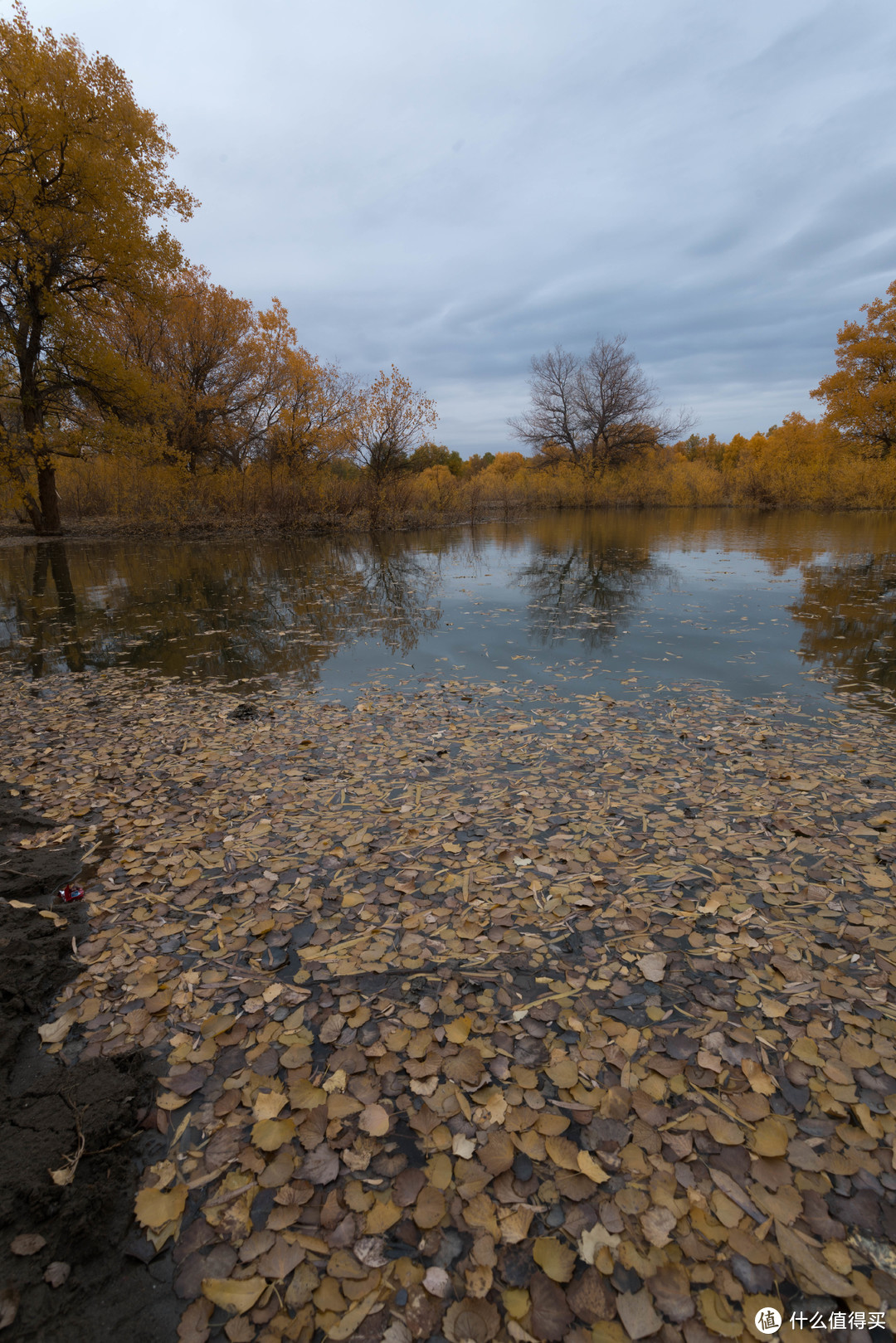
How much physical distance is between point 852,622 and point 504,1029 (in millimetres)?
9590

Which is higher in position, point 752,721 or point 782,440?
point 782,440

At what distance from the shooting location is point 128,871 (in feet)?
11.4

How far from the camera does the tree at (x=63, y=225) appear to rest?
684 inches

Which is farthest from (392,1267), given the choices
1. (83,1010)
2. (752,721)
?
(752,721)

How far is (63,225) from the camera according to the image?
18656 millimetres

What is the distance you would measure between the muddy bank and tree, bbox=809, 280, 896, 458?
148ft

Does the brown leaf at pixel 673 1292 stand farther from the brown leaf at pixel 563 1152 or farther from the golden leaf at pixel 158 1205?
the golden leaf at pixel 158 1205

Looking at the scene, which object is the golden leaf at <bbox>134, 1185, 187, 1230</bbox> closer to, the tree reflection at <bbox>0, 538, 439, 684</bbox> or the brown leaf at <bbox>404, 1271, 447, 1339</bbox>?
the brown leaf at <bbox>404, 1271, 447, 1339</bbox>

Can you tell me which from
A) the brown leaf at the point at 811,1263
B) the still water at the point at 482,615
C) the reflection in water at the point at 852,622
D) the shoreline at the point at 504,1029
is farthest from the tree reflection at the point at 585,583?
the brown leaf at the point at 811,1263

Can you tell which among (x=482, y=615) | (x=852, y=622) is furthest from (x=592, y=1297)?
(x=852, y=622)

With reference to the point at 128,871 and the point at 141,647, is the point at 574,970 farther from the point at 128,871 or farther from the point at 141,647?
the point at 141,647

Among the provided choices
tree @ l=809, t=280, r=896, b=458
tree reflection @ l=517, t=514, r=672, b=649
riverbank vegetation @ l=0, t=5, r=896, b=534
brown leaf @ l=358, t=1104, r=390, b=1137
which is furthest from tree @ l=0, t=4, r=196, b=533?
tree @ l=809, t=280, r=896, b=458

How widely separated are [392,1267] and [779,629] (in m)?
9.36

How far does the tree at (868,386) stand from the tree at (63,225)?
123ft
